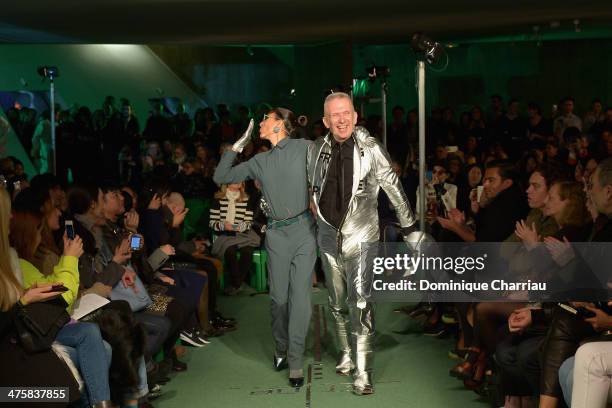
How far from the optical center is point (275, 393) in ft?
17.6

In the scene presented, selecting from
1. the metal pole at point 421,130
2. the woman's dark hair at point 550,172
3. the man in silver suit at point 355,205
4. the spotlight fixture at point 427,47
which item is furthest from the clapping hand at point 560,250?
the spotlight fixture at point 427,47

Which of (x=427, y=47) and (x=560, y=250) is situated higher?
(x=427, y=47)

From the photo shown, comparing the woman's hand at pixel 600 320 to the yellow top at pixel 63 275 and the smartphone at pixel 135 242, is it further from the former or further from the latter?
the smartphone at pixel 135 242

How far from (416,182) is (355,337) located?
3901mm

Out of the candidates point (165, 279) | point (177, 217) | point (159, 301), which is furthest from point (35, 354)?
point (177, 217)

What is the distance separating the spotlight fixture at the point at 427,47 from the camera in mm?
6348

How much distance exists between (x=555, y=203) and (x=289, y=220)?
1.47 metres

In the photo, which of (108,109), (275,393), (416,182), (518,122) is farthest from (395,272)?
(108,109)

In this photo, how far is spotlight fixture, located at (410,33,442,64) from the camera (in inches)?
250

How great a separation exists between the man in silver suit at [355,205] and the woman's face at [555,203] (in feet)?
2.43

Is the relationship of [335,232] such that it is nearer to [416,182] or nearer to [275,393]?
[275,393]

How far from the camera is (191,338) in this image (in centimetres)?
641

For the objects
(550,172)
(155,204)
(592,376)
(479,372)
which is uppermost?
(550,172)

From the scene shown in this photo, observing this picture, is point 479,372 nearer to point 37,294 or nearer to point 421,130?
point 421,130
